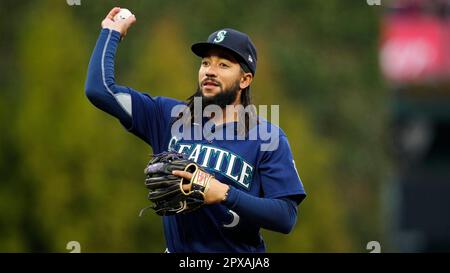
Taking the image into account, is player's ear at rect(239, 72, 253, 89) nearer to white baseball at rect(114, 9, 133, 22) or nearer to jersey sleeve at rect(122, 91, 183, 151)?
jersey sleeve at rect(122, 91, 183, 151)

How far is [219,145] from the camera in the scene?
5.45 m

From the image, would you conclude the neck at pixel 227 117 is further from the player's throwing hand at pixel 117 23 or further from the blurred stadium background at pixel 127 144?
the blurred stadium background at pixel 127 144

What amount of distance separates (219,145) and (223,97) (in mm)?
231

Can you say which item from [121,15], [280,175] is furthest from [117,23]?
[280,175]

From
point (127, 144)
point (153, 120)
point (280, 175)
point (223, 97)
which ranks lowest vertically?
point (127, 144)

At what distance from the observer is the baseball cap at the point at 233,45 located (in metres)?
5.35

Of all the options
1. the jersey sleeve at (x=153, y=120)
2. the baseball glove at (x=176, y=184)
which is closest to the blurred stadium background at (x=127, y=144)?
the jersey sleeve at (x=153, y=120)

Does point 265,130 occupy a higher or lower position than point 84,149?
higher

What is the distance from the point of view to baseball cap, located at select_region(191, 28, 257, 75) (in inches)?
211

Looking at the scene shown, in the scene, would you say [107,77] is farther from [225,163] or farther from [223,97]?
[225,163]

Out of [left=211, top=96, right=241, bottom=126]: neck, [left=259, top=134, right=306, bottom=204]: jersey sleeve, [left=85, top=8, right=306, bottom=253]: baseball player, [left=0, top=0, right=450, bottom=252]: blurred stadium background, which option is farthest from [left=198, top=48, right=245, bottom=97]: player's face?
[left=0, top=0, right=450, bottom=252]: blurred stadium background

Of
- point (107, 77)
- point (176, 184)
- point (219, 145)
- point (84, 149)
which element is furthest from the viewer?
point (84, 149)
